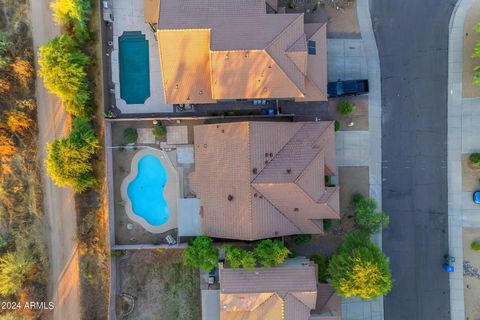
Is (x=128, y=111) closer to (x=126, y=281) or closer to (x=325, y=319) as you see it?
(x=126, y=281)

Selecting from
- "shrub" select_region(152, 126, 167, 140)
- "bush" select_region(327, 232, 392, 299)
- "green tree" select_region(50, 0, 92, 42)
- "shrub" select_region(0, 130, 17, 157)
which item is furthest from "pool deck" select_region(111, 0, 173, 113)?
"bush" select_region(327, 232, 392, 299)

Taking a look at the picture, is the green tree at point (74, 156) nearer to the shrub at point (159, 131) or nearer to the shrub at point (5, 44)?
the shrub at point (159, 131)

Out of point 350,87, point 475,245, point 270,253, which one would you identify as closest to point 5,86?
point 270,253

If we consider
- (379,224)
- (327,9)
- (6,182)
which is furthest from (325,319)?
(6,182)

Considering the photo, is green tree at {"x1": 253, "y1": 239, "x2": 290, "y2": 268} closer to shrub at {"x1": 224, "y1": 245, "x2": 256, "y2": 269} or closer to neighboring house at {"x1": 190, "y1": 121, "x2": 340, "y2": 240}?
shrub at {"x1": 224, "y1": 245, "x2": 256, "y2": 269}

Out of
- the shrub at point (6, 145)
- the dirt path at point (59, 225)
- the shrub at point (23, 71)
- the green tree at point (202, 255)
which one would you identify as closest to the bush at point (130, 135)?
the dirt path at point (59, 225)

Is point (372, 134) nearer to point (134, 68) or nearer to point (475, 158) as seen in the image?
point (475, 158)
